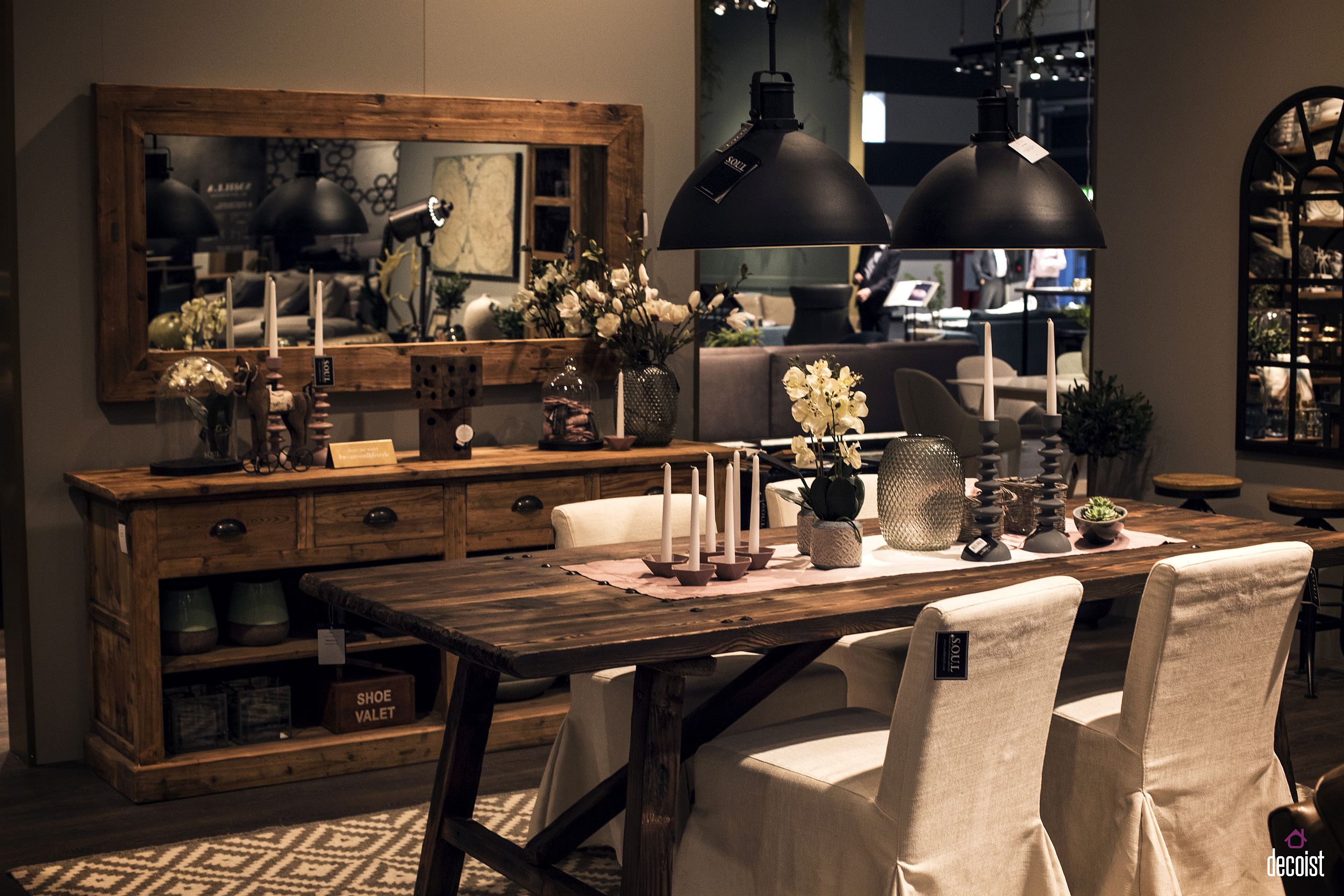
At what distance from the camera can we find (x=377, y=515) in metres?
4.61

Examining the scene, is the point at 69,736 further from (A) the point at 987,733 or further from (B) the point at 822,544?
(A) the point at 987,733

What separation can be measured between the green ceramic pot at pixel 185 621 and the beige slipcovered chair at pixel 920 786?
1.93m

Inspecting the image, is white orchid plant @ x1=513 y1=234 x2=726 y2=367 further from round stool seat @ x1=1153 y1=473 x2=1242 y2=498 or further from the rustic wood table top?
round stool seat @ x1=1153 y1=473 x2=1242 y2=498

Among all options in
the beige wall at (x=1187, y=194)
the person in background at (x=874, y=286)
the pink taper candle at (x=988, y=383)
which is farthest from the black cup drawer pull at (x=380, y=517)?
the person in background at (x=874, y=286)

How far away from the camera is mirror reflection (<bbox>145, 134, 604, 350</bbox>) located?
15.3 ft

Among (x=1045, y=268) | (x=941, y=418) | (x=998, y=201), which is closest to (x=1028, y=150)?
(x=998, y=201)

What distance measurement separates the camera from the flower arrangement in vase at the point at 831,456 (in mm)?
3410

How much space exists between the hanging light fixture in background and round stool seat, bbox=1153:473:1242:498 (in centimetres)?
355

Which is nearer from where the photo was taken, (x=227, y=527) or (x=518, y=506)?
(x=227, y=527)

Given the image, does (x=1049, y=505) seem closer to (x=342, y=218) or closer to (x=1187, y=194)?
(x=342, y=218)

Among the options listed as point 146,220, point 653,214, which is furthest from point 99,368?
point 653,214

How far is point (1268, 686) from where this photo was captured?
3.39 metres

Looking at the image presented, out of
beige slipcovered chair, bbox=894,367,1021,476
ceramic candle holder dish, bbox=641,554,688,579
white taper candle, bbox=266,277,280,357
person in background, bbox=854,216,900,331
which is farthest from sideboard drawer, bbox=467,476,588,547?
person in background, bbox=854,216,900,331

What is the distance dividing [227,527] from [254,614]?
12.4 inches
